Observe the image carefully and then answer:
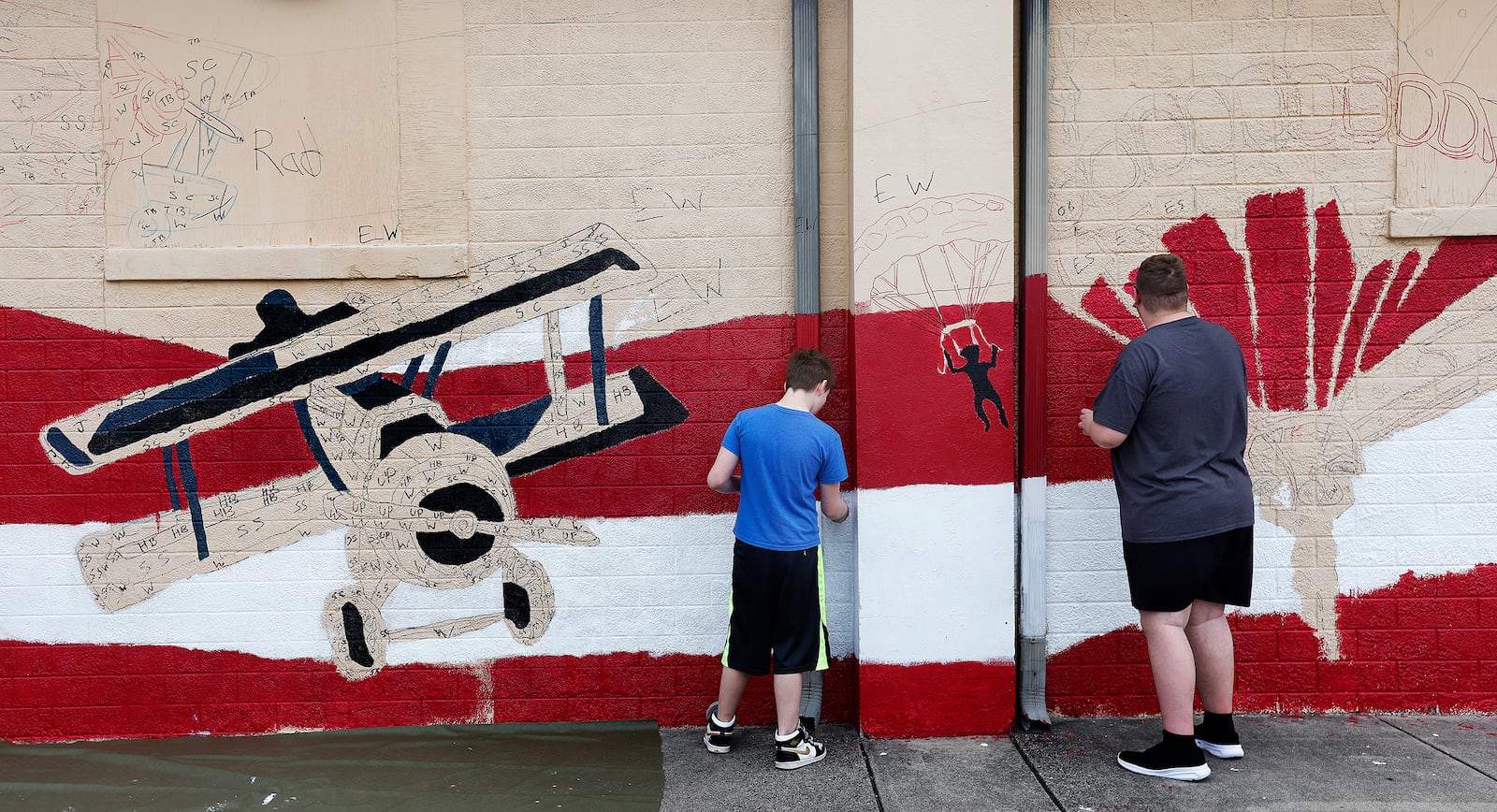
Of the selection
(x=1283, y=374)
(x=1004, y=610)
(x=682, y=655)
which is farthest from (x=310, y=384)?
(x=1283, y=374)

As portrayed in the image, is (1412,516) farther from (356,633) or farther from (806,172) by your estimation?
(356,633)

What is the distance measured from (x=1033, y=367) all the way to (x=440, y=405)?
2.58 m

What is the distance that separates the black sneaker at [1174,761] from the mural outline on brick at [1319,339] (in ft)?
3.61

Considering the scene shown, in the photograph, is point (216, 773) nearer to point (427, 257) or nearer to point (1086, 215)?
point (427, 257)

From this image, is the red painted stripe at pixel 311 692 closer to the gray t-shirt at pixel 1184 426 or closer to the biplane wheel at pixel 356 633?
the biplane wheel at pixel 356 633

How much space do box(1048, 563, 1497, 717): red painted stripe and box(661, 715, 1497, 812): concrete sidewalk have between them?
0.09 metres

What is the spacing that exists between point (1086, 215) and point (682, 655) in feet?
8.66

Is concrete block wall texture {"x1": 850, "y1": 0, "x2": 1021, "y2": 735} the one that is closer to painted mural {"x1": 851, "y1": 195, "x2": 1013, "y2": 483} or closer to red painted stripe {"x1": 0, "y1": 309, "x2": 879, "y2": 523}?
painted mural {"x1": 851, "y1": 195, "x2": 1013, "y2": 483}

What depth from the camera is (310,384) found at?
4.32 metres

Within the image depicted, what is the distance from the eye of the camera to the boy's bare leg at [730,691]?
13.1 ft

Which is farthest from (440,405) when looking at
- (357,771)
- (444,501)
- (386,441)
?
(357,771)

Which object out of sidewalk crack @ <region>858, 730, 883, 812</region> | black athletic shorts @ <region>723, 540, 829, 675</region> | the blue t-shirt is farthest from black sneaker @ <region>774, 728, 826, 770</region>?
the blue t-shirt

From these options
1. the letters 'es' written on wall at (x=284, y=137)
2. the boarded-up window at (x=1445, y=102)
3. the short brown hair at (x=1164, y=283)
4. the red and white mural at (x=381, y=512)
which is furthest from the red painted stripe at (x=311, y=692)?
the boarded-up window at (x=1445, y=102)

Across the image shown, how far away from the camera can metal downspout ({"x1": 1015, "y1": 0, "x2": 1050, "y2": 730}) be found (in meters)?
4.26
